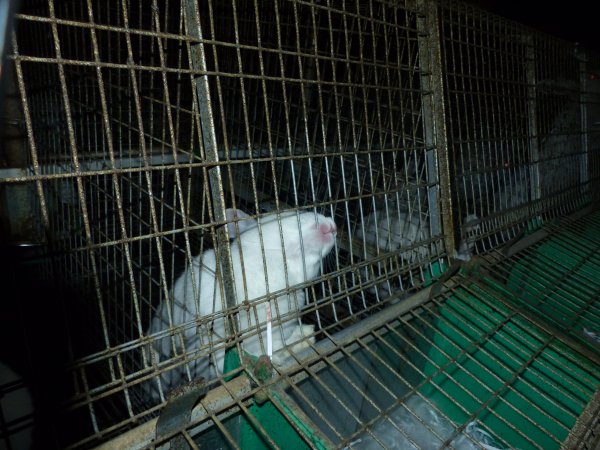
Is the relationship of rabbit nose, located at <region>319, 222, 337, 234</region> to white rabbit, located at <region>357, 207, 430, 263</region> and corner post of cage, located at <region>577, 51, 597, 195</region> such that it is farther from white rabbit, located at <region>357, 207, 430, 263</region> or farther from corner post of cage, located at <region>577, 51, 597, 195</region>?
corner post of cage, located at <region>577, 51, 597, 195</region>

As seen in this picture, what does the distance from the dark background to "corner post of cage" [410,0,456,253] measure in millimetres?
3202

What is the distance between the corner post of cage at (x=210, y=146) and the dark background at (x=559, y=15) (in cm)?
423

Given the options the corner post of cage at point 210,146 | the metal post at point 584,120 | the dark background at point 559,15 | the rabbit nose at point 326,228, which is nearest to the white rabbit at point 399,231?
the rabbit nose at point 326,228

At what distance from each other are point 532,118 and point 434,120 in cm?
123

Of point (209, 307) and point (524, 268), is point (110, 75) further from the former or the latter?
point (524, 268)

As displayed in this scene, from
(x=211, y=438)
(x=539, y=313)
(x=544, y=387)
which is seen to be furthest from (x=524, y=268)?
(x=211, y=438)

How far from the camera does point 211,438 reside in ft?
3.35

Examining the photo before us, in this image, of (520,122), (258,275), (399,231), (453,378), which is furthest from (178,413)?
(520,122)

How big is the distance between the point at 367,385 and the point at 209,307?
2.18 feet

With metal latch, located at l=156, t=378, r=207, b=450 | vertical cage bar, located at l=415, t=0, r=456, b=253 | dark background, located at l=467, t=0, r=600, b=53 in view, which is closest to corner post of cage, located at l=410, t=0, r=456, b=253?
vertical cage bar, located at l=415, t=0, r=456, b=253

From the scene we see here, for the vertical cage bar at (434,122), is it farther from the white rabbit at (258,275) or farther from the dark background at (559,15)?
the dark background at (559,15)

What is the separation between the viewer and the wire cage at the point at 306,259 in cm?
95

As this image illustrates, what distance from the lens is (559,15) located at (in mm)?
4699

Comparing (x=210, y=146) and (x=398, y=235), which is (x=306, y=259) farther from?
(x=210, y=146)
